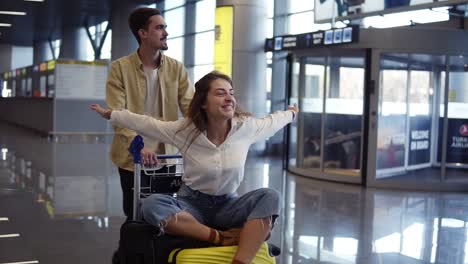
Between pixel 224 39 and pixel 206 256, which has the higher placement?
pixel 224 39

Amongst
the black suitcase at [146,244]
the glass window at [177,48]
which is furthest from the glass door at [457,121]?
the glass window at [177,48]

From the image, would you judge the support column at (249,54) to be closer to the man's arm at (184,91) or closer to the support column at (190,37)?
the support column at (190,37)

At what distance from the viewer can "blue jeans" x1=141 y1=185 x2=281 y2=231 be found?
2.67 metres

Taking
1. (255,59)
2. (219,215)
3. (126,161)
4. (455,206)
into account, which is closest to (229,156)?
(219,215)

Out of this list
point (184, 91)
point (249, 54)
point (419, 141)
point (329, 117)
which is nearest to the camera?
point (184, 91)

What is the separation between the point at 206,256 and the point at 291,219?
4238mm

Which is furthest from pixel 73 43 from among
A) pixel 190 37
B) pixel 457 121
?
pixel 457 121

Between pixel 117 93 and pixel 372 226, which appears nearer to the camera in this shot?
pixel 117 93

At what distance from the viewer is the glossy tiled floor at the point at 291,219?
5.20 meters

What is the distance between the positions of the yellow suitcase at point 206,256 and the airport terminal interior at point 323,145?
155 cm

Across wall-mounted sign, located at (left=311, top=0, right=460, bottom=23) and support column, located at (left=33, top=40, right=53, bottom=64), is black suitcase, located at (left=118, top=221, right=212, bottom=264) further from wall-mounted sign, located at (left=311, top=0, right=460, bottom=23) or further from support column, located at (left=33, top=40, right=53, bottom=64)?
support column, located at (left=33, top=40, right=53, bottom=64)

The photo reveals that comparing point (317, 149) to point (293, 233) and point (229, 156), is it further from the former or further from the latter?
point (229, 156)

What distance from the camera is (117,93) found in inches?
134

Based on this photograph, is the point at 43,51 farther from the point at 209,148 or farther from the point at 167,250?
the point at 167,250
